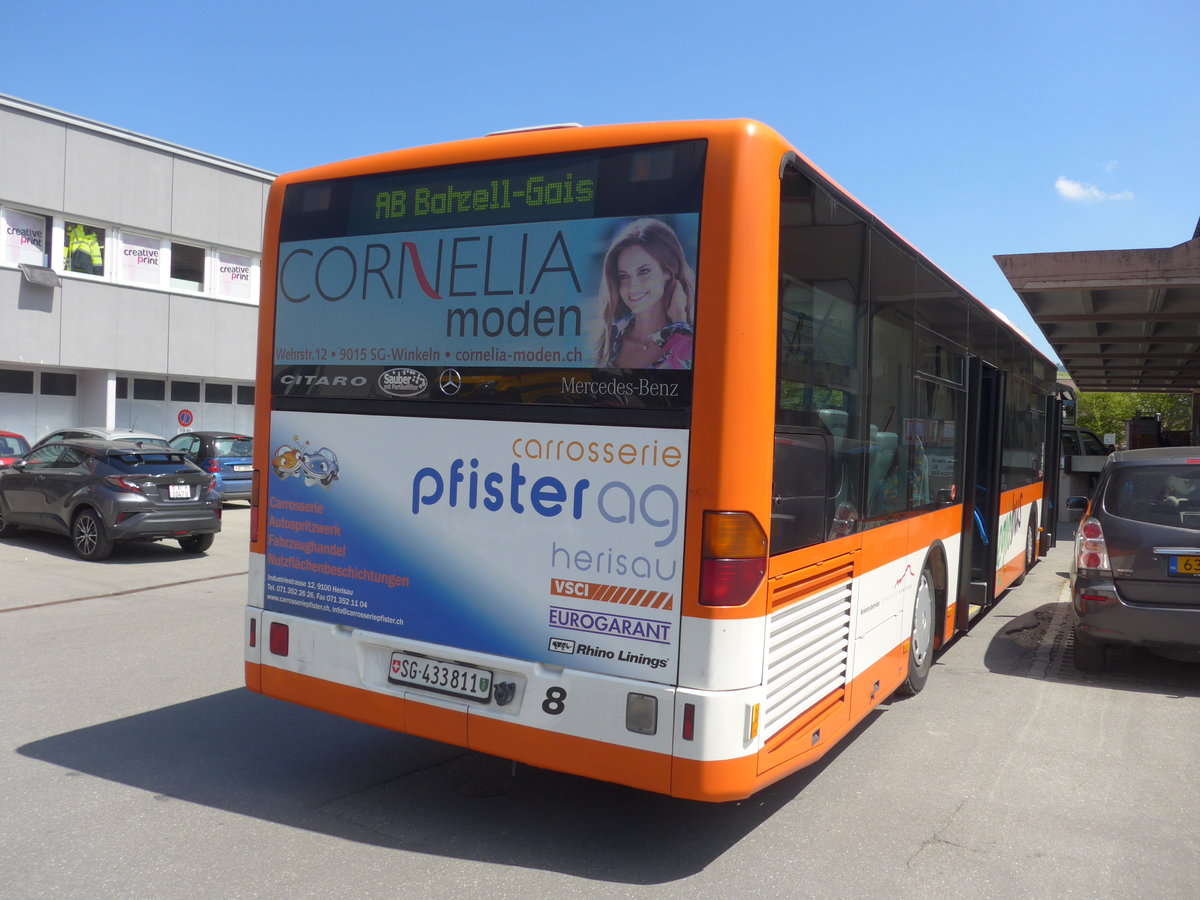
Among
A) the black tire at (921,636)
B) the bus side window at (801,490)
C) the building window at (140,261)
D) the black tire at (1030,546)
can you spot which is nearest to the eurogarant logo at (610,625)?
the bus side window at (801,490)

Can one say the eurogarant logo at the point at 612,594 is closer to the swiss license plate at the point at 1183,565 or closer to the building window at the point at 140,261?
the swiss license plate at the point at 1183,565

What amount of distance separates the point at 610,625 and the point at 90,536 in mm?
11189

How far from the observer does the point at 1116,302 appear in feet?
60.1

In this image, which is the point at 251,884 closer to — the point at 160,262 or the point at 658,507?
the point at 658,507

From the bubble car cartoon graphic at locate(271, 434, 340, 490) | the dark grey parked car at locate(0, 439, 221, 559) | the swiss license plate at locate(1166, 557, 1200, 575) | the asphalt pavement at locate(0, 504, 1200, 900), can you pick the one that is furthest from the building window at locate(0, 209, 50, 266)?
the swiss license plate at locate(1166, 557, 1200, 575)

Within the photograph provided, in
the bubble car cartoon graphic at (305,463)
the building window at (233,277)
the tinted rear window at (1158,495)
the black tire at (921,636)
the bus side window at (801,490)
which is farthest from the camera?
the building window at (233,277)

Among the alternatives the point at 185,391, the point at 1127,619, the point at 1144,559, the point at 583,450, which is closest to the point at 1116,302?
the point at 1144,559

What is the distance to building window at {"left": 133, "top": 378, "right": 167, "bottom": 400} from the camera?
83.5 feet

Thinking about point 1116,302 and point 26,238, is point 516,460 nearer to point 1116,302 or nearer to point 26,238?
point 1116,302

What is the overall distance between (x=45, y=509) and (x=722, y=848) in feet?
40.2

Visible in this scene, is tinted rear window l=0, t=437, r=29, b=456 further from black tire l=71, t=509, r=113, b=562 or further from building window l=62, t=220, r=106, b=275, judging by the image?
building window l=62, t=220, r=106, b=275

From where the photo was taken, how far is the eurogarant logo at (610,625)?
3.92 metres

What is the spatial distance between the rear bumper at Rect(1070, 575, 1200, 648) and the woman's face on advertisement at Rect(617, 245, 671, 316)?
5113mm

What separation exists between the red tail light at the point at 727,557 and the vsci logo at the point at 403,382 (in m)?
1.54
